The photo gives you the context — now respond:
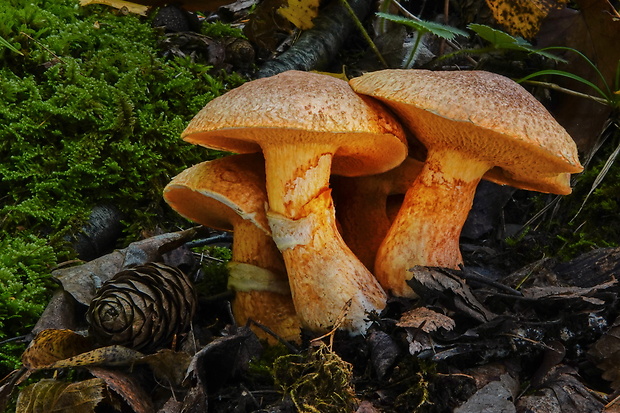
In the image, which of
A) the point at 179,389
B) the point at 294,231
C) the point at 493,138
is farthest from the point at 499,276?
the point at 179,389

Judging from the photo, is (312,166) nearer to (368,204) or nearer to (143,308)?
(368,204)

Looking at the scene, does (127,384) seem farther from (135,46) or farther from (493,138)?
(135,46)

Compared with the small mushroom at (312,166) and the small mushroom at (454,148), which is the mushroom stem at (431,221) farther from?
the small mushroom at (312,166)

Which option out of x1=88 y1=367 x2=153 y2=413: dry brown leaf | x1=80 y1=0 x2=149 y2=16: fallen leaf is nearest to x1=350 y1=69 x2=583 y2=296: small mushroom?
x1=88 y1=367 x2=153 y2=413: dry brown leaf

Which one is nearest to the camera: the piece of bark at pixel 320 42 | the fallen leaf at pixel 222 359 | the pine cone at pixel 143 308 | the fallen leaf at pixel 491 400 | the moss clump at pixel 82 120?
the fallen leaf at pixel 491 400

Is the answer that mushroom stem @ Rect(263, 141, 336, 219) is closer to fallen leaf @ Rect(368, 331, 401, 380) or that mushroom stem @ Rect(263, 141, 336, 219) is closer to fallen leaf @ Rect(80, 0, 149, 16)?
fallen leaf @ Rect(368, 331, 401, 380)

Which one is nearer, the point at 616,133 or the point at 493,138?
the point at 493,138

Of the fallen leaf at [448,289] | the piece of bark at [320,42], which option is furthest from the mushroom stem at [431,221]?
the piece of bark at [320,42]

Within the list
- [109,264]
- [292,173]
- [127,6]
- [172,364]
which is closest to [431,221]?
[292,173]
